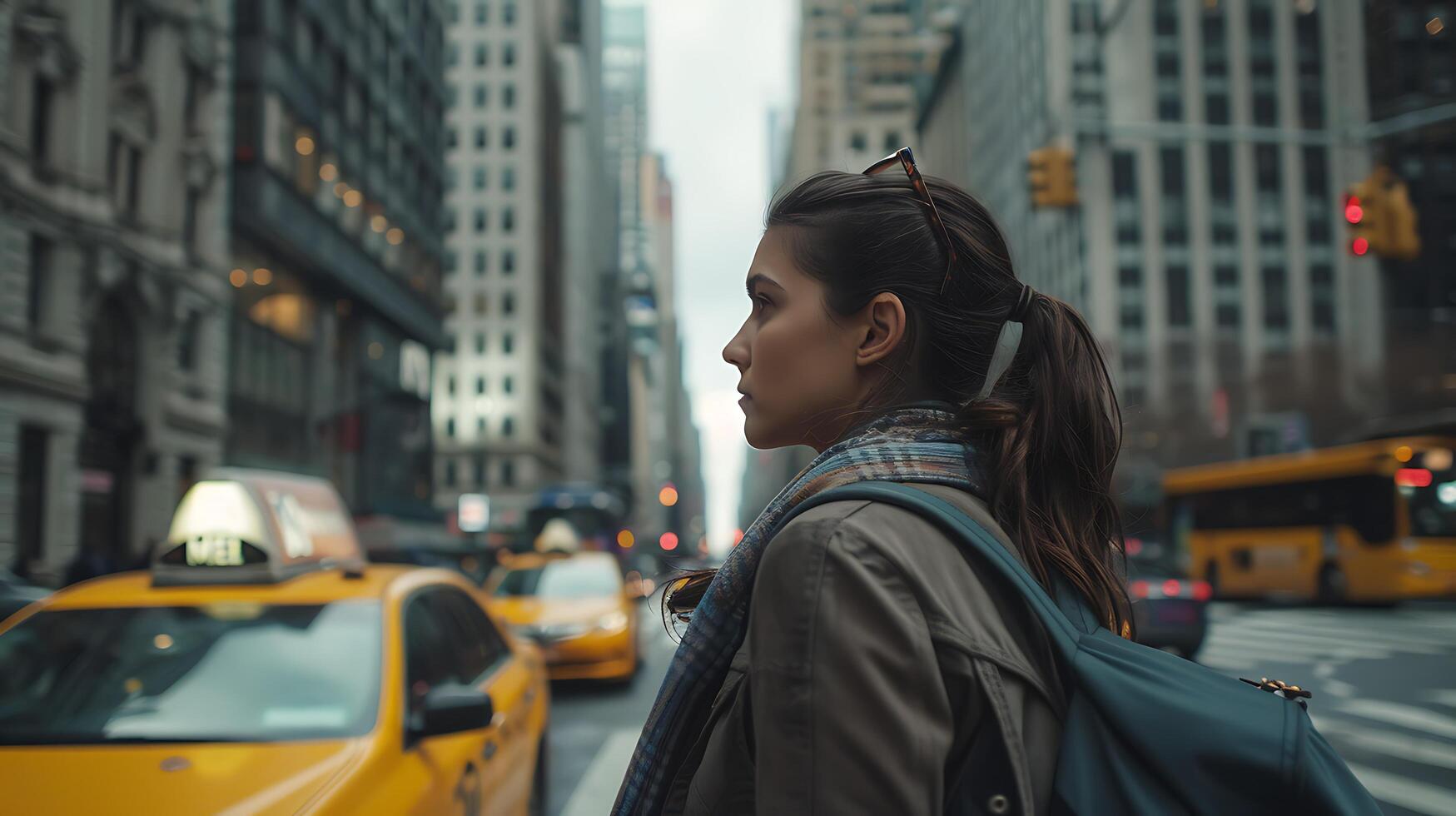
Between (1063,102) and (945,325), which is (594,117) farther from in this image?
(945,325)

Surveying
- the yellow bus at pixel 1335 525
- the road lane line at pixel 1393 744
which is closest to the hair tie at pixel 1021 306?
the road lane line at pixel 1393 744

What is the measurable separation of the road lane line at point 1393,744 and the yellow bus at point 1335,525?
42.4 ft

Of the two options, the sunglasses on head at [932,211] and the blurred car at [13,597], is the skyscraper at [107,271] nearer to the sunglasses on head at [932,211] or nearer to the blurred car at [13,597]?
the blurred car at [13,597]

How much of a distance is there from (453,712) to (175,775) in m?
0.93

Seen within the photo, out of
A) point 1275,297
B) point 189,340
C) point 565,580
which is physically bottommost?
point 565,580

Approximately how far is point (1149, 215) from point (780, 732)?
65.6 metres

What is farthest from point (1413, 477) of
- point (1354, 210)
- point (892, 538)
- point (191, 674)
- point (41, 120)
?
point (41, 120)

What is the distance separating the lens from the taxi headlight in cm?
1296

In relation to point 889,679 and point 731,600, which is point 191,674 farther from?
point 889,679

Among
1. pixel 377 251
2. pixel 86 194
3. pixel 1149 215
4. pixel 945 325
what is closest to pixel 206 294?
pixel 86 194

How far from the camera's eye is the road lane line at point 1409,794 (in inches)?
270

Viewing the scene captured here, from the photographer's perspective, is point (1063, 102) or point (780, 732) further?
point (1063, 102)

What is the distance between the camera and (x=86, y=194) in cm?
2369

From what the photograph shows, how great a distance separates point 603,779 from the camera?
26.4ft
